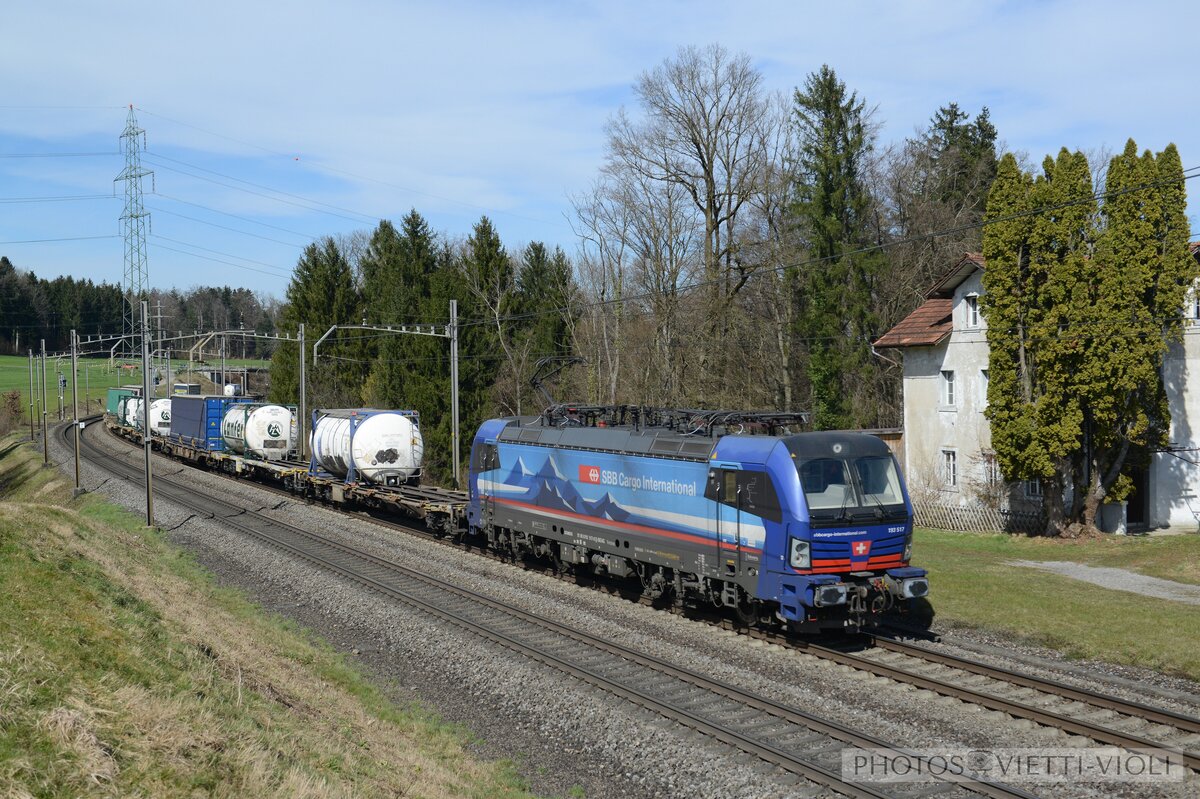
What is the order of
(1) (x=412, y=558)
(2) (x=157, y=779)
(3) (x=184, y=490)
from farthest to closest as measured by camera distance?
(3) (x=184, y=490)
(1) (x=412, y=558)
(2) (x=157, y=779)

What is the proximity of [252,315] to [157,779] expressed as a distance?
594ft

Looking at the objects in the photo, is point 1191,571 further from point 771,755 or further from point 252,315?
point 252,315

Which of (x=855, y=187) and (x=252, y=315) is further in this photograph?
(x=252, y=315)

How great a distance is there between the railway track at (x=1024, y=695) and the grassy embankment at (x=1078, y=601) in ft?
7.50

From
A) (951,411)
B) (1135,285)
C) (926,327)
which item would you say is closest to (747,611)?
(1135,285)

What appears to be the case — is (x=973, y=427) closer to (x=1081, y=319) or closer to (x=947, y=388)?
(x=947, y=388)

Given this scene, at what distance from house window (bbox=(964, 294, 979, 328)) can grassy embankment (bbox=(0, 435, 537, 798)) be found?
25423mm

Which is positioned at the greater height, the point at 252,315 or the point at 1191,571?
the point at 252,315

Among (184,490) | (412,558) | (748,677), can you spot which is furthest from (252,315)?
(748,677)

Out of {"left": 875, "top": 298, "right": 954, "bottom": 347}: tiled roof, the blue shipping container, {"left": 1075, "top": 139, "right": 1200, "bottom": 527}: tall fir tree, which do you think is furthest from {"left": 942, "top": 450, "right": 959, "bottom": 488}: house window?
the blue shipping container

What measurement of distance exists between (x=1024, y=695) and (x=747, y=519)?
4.89 meters

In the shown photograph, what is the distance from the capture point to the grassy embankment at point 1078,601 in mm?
14922

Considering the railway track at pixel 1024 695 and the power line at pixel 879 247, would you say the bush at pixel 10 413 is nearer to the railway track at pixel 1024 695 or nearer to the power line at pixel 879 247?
the power line at pixel 879 247

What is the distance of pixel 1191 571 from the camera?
22422 millimetres
